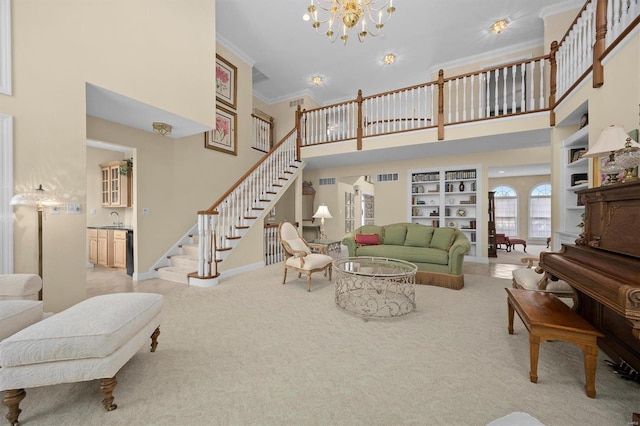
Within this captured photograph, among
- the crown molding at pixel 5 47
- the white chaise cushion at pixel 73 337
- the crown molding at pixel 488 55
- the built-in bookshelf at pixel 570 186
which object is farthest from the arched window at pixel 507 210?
the crown molding at pixel 5 47

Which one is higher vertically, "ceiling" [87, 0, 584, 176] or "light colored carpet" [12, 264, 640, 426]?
"ceiling" [87, 0, 584, 176]

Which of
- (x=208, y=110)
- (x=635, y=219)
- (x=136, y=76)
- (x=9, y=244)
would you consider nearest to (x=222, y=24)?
(x=208, y=110)

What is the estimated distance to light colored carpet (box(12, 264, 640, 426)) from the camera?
1.52m

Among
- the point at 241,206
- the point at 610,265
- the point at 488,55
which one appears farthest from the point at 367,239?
the point at 488,55

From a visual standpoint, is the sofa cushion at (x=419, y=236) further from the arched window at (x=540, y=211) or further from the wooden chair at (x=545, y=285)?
the arched window at (x=540, y=211)

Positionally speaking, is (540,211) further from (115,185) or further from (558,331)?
(115,185)

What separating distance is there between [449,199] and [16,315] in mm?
7798

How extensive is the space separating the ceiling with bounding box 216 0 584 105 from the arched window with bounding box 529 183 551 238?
6.94 m

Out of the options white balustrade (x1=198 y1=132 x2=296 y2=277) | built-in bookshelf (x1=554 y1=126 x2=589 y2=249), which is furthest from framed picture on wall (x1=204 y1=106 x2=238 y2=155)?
built-in bookshelf (x1=554 y1=126 x2=589 y2=249)

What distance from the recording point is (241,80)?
637 cm

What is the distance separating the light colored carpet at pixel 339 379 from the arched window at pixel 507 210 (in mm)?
10006

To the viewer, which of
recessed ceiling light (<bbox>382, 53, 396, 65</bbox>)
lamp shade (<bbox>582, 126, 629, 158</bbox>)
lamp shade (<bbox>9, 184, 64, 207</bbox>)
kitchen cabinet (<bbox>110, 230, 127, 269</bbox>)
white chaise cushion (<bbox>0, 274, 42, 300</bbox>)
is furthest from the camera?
recessed ceiling light (<bbox>382, 53, 396, 65</bbox>)

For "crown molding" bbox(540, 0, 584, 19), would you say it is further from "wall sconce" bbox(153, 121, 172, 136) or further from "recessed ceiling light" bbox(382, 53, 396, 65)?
"wall sconce" bbox(153, 121, 172, 136)

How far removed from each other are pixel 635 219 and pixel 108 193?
8.00 metres
